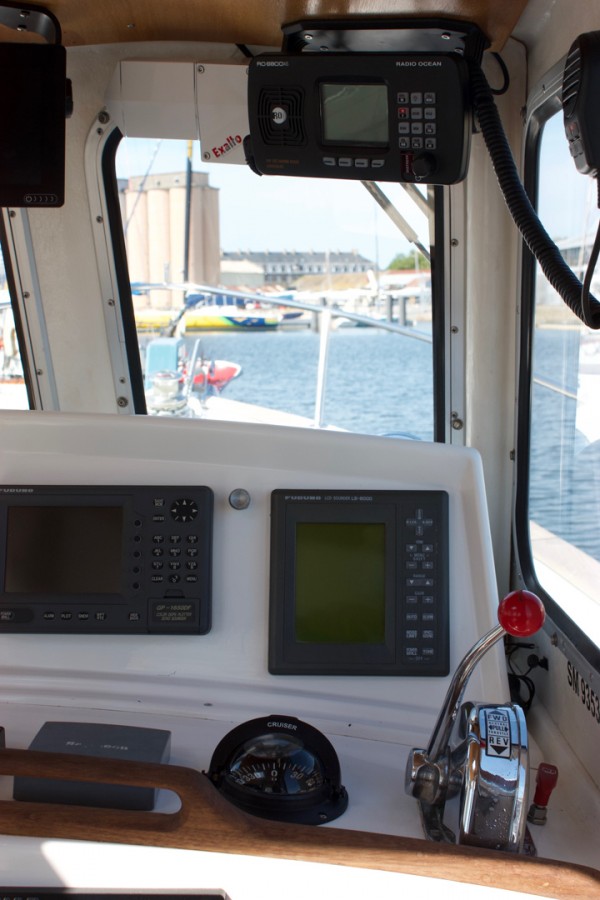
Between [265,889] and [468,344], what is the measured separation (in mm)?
1563

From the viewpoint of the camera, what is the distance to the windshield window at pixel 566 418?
1680 mm

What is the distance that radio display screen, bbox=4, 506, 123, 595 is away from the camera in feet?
5.11

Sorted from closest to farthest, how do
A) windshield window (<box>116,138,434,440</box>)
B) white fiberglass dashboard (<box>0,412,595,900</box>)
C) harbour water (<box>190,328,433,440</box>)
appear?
white fiberglass dashboard (<box>0,412,595,900</box>), windshield window (<box>116,138,434,440</box>), harbour water (<box>190,328,433,440</box>)

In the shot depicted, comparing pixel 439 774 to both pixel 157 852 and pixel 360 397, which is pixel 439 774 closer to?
pixel 157 852

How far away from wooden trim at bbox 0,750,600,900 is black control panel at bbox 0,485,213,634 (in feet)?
1.65

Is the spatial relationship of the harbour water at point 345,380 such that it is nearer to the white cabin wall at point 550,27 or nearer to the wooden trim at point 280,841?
the white cabin wall at point 550,27

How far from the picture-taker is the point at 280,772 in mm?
1205

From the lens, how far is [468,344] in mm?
2258

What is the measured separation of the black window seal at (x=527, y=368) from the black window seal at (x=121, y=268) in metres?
1.04

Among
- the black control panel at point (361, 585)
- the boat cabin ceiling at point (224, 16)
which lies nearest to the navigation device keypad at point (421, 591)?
the black control panel at point (361, 585)

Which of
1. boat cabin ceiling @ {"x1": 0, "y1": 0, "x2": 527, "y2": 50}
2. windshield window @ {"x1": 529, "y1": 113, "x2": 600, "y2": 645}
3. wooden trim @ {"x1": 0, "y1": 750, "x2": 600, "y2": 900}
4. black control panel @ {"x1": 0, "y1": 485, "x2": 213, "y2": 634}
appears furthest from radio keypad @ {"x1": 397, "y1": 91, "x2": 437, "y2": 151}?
wooden trim @ {"x1": 0, "y1": 750, "x2": 600, "y2": 900}

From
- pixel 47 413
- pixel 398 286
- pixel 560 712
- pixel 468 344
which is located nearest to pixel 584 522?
pixel 560 712

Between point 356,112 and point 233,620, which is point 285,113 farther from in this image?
point 233,620

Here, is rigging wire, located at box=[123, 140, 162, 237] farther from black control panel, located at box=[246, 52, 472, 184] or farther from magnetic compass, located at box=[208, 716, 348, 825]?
magnetic compass, located at box=[208, 716, 348, 825]
